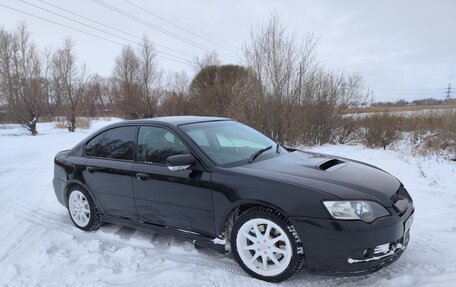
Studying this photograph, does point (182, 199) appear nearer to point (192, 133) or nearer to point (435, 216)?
point (192, 133)

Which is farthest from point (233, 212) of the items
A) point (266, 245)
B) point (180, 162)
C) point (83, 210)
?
point (83, 210)

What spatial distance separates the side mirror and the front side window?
18 cm

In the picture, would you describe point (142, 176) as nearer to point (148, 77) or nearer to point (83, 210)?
point (83, 210)

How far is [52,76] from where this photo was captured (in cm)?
2227

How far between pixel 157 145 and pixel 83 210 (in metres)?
1.55

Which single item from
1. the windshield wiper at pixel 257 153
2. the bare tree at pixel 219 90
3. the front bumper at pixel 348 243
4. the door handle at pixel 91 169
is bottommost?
the front bumper at pixel 348 243

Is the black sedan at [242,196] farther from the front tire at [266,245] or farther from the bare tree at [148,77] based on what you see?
the bare tree at [148,77]

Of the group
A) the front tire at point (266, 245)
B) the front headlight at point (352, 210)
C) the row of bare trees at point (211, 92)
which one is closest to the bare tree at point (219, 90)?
the row of bare trees at point (211, 92)

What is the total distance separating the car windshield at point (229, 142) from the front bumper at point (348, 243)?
1025mm

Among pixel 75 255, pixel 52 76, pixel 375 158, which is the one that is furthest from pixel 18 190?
pixel 52 76

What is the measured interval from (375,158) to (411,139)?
345 cm

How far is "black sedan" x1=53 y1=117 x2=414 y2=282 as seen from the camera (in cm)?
265

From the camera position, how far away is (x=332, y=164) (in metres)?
3.48

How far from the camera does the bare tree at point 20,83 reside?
20.5 m
